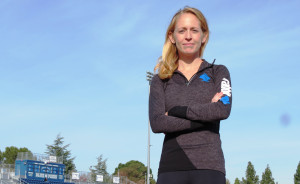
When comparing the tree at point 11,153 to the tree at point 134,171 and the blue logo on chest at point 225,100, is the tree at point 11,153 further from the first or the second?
the blue logo on chest at point 225,100

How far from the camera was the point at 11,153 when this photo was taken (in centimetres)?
9088

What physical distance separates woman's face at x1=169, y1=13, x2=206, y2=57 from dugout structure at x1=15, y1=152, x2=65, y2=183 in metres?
36.4

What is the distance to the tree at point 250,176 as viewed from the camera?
175 ft

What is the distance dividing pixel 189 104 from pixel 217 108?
0.22 metres

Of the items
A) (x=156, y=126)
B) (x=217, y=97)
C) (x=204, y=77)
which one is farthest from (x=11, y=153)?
(x=217, y=97)

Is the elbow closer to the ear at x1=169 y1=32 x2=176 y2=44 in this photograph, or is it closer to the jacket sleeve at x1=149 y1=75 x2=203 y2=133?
the jacket sleeve at x1=149 y1=75 x2=203 y2=133

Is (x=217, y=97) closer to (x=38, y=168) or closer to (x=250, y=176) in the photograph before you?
(x=38, y=168)

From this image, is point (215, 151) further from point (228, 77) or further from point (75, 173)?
point (75, 173)

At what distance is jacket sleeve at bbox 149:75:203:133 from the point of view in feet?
8.75

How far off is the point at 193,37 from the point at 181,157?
3.13 feet

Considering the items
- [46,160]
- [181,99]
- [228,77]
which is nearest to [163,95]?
[181,99]

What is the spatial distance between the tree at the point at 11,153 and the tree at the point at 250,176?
193 ft

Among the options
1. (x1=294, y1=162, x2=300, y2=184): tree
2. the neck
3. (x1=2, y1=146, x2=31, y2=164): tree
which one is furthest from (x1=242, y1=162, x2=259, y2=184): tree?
(x1=2, y1=146, x2=31, y2=164): tree

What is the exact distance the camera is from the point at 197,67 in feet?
9.90
